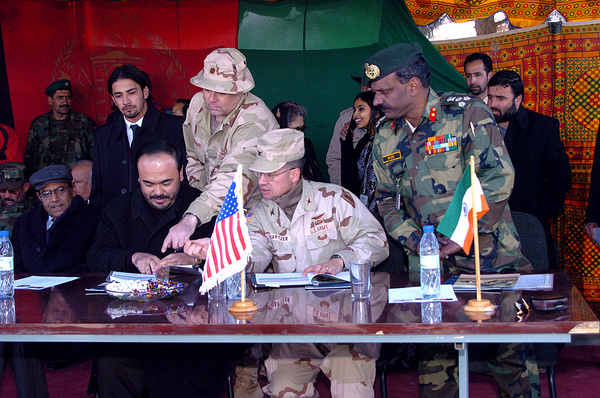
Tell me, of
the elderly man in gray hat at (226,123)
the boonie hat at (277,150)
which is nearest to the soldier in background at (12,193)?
the elderly man in gray hat at (226,123)

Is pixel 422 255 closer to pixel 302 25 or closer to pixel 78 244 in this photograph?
pixel 78 244

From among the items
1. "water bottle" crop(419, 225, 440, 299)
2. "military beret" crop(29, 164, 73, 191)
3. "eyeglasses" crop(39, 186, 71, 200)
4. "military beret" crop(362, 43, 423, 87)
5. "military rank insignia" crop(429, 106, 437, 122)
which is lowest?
"water bottle" crop(419, 225, 440, 299)

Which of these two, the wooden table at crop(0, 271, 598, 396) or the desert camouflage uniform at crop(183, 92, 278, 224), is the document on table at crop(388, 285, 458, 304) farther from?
the desert camouflage uniform at crop(183, 92, 278, 224)

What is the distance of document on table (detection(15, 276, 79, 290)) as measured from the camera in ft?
9.00

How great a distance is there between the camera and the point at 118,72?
150 inches

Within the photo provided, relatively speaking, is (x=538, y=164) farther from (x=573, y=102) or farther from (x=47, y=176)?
(x=47, y=176)

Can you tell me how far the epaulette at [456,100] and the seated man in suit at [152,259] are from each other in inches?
51.3

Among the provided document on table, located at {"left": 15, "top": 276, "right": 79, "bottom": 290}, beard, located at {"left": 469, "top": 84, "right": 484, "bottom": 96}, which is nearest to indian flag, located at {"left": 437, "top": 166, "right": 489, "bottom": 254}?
document on table, located at {"left": 15, "top": 276, "right": 79, "bottom": 290}

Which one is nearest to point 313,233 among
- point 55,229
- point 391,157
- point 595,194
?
point 391,157

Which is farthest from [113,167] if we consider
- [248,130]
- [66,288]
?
[66,288]

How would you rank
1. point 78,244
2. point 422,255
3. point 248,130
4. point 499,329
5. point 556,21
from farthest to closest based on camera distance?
1. point 556,21
2. point 78,244
3. point 248,130
4. point 422,255
5. point 499,329

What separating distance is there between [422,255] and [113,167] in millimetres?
2354

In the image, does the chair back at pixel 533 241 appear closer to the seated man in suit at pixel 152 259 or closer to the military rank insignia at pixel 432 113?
the military rank insignia at pixel 432 113

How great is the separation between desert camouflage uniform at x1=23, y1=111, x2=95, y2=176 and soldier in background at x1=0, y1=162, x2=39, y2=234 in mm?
485
